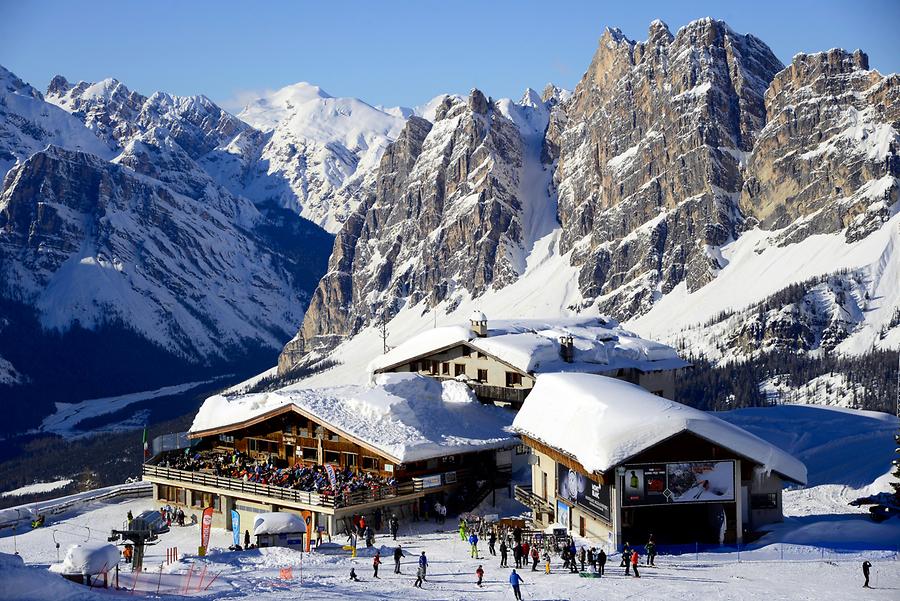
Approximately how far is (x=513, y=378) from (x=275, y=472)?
27419 mm

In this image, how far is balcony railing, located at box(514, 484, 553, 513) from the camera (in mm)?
73769

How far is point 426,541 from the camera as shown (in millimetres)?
70625

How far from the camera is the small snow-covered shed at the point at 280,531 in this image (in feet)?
221

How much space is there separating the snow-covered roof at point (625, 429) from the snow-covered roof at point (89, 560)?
2534cm

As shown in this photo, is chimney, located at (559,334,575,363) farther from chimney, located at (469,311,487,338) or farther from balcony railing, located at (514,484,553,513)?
balcony railing, located at (514,484,553,513)

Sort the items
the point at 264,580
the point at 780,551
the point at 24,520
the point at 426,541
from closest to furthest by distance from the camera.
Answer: the point at 264,580, the point at 780,551, the point at 426,541, the point at 24,520

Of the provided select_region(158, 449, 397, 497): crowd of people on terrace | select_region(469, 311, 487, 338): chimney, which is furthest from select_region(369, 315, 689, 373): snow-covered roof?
select_region(158, 449, 397, 497): crowd of people on terrace

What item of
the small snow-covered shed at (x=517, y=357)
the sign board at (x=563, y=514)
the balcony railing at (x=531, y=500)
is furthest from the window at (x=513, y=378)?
the sign board at (x=563, y=514)

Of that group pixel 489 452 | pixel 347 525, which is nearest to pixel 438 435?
pixel 489 452

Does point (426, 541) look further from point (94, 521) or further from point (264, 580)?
point (94, 521)

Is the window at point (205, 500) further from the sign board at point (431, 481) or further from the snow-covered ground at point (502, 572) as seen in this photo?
the sign board at point (431, 481)

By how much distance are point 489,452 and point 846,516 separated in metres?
26.7

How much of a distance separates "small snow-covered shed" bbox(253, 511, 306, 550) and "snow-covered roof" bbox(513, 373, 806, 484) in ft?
51.7

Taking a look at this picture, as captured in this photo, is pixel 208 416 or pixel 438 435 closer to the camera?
pixel 438 435
